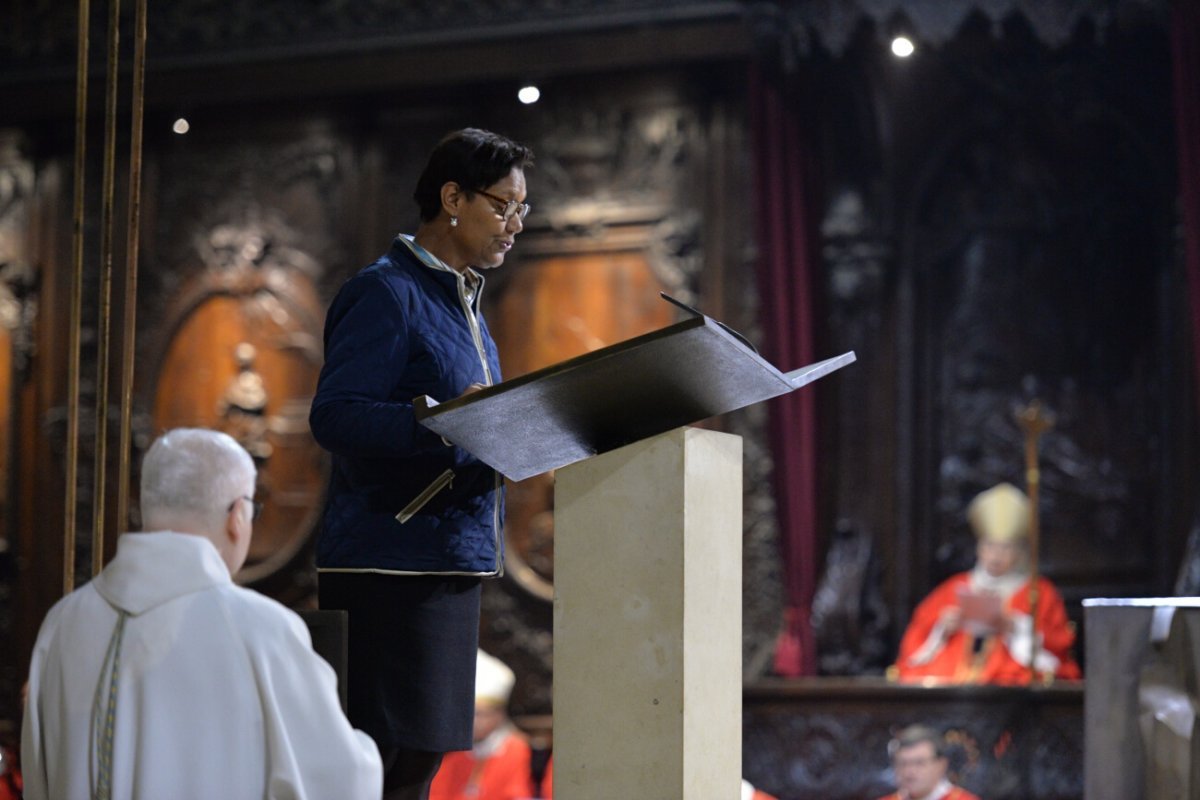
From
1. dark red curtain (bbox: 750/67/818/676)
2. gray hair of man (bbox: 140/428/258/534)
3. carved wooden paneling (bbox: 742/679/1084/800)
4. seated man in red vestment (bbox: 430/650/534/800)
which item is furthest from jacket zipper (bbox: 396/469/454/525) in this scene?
dark red curtain (bbox: 750/67/818/676)

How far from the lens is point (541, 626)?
734 centimetres

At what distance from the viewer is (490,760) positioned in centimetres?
661

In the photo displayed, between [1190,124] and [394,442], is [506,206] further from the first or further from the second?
[1190,124]

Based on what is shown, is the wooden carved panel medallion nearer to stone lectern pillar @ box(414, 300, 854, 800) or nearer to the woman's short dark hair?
the woman's short dark hair

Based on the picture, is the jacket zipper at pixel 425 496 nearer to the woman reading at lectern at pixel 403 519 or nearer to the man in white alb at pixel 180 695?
the woman reading at lectern at pixel 403 519

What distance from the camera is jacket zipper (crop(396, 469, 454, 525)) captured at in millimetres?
2660

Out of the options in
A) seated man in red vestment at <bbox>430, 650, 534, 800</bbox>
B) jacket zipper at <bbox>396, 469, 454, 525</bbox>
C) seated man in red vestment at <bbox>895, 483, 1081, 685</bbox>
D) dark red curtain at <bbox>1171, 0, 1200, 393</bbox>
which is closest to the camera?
jacket zipper at <bbox>396, 469, 454, 525</bbox>

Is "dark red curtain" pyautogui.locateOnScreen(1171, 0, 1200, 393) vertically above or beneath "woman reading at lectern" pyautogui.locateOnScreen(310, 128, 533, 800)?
above

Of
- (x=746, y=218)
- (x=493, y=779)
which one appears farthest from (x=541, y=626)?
(x=746, y=218)

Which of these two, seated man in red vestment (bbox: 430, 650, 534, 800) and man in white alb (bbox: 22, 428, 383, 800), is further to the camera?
seated man in red vestment (bbox: 430, 650, 534, 800)

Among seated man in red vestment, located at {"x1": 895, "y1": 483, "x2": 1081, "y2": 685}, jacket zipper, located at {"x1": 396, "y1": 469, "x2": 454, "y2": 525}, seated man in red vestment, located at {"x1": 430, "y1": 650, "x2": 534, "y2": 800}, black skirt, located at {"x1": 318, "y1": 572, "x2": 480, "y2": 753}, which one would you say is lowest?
seated man in red vestment, located at {"x1": 430, "y1": 650, "x2": 534, "y2": 800}

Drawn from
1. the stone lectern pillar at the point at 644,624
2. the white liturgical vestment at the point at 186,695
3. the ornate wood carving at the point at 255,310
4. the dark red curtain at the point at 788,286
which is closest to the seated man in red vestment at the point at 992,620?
the dark red curtain at the point at 788,286

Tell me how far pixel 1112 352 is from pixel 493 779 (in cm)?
306

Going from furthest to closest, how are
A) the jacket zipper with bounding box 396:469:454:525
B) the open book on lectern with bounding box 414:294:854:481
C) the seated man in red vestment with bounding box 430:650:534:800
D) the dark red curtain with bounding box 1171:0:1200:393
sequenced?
the seated man in red vestment with bounding box 430:650:534:800 → the dark red curtain with bounding box 1171:0:1200:393 → the jacket zipper with bounding box 396:469:454:525 → the open book on lectern with bounding box 414:294:854:481
